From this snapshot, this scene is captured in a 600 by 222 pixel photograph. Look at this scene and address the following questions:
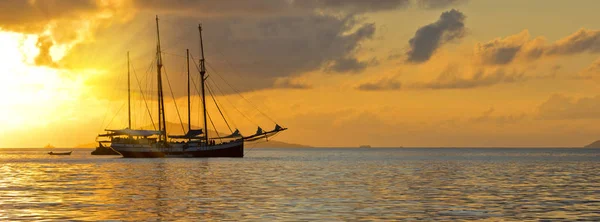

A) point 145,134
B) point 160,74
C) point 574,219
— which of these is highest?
point 160,74

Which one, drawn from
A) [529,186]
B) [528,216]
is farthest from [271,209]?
[529,186]

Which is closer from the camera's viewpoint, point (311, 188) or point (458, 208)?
point (458, 208)

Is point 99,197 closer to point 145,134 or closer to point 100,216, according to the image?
point 100,216

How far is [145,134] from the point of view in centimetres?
16975

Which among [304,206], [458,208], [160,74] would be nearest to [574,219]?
[458,208]

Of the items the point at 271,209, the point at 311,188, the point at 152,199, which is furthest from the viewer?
the point at 311,188

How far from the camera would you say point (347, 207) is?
44312 millimetres

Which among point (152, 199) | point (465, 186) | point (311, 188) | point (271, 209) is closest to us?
point (271, 209)

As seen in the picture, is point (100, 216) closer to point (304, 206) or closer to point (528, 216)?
point (304, 206)

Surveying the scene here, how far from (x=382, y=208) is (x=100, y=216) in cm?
1521

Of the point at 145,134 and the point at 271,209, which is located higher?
the point at 145,134

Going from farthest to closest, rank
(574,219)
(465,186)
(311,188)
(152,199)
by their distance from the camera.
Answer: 1. (465,186)
2. (311,188)
3. (152,199)
4. (574,219)

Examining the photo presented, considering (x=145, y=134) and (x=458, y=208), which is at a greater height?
(x=145, y=134)

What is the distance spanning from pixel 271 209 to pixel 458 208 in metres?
10.5
